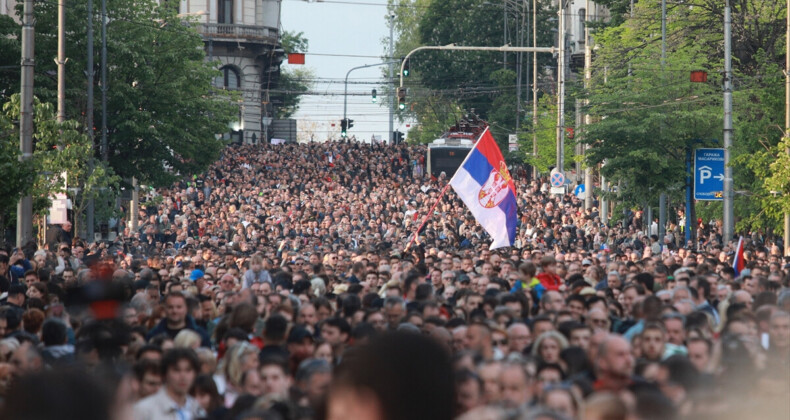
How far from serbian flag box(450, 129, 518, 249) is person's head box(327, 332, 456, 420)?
890 inches

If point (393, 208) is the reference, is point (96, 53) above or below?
above

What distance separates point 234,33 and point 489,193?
3199 inches

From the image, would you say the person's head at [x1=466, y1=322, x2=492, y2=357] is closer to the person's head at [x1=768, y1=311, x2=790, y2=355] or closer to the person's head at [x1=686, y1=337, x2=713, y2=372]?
the person's head at [x1=686, y1=337, x2=713, y2=372]

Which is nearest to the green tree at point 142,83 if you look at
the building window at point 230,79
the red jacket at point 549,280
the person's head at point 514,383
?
the red jacket at point 549,280

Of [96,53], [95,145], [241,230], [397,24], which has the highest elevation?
[397,24]

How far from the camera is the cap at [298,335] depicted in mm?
9469

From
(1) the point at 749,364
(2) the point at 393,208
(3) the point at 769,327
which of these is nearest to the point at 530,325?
(3) the point at 769,327

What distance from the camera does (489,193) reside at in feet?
82.1

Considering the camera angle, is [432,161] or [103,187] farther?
[432,161]

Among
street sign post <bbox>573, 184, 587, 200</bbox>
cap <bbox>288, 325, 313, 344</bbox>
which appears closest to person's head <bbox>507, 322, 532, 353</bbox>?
cap <bbox>288, 325, 313, 344</bbox>

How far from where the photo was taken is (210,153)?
47.5m

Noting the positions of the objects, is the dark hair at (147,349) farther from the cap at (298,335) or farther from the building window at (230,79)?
the building window at (230,79)

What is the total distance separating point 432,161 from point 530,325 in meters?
53.8

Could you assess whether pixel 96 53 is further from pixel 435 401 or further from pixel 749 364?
pixel 435 401
